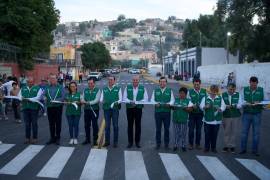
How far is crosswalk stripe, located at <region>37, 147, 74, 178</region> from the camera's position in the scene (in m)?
10.0

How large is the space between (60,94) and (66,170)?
354 cm

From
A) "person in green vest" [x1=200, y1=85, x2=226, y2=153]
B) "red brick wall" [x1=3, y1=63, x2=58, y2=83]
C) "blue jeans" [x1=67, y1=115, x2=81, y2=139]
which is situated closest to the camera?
"person in green vest" [x1=200, y1=85, x2=226, y2=153]

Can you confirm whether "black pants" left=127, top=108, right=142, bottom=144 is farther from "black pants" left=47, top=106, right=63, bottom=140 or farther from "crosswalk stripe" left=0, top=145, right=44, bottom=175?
"crosswalk stripe" left=0, top=145, right=44, bottom=175

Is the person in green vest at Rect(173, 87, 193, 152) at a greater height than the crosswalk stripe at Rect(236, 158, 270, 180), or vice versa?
the person in green vest at Rect(173, 87, 193, 152)

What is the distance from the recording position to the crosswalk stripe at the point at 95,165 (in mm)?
9875

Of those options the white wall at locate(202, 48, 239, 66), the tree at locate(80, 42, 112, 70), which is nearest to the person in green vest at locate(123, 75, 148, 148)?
the white wall at locate(202, 48, 239, 66)

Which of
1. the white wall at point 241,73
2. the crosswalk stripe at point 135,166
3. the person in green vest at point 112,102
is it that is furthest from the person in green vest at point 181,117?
the white wall at point 241,73

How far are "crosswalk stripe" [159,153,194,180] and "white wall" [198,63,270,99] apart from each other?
1805cm

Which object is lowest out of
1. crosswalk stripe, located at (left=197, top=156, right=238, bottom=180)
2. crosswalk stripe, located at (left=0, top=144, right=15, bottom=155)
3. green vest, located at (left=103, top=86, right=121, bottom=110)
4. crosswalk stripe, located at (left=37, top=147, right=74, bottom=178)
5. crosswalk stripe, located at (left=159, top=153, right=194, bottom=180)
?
crosswalk stripe, located at (left=197, top=156, right=238, bottom=180)

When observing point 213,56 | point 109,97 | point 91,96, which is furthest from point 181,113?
point 213,56

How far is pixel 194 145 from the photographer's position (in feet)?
44.4

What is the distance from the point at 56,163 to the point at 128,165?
5.29 feet

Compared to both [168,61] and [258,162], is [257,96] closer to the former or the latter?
[258,162]

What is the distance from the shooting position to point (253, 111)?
1234 centimetres
